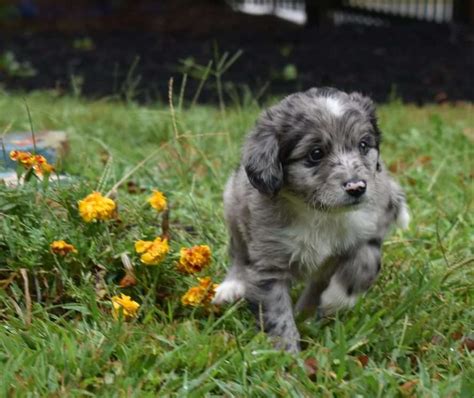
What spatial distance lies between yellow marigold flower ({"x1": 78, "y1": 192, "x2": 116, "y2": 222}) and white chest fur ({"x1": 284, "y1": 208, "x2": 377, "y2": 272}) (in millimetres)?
742

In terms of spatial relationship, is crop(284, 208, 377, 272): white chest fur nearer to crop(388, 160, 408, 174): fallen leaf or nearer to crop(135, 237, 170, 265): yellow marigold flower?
crop(135, 237, 170, 265): yellow marigold flower

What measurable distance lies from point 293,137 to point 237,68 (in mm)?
7409

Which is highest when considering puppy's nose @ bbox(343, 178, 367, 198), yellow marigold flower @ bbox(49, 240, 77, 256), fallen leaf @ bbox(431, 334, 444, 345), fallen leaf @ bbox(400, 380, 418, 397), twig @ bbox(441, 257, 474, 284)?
puppy's nose @ bbox(343, 178, 367, 198)

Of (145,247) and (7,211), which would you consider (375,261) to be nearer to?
(145,247)

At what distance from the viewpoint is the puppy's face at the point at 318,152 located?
11.0ft

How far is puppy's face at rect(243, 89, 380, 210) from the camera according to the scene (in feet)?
11.0

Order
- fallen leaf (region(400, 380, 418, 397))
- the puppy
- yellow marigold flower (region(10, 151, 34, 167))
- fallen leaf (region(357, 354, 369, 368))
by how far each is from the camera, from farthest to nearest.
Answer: yellow marigold flower (region(10, 151, 34, 167)), the puppy, fallen leaf (region(357, 354, 369, 368)), fallen leaf (region(400, 380, 418, 397))

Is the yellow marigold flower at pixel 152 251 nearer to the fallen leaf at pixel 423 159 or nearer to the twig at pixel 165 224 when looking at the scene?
the twig at pixel 165 224

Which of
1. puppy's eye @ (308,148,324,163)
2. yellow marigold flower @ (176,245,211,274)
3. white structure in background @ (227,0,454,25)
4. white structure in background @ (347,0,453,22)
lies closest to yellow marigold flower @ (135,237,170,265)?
yellow marigold flower @ (176,245,211,274)

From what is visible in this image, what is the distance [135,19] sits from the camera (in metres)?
15.0

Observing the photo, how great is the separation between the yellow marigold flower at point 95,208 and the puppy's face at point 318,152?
603 millimetres

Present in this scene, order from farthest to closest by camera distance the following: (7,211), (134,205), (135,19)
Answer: (135,19), (134,205), (7,211)

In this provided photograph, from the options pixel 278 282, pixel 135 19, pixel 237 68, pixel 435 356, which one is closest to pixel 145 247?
pixel 278 282

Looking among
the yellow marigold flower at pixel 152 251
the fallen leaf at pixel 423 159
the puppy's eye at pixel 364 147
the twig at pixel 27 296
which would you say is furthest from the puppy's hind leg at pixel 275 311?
the fallen leaf at pixel 423 159
